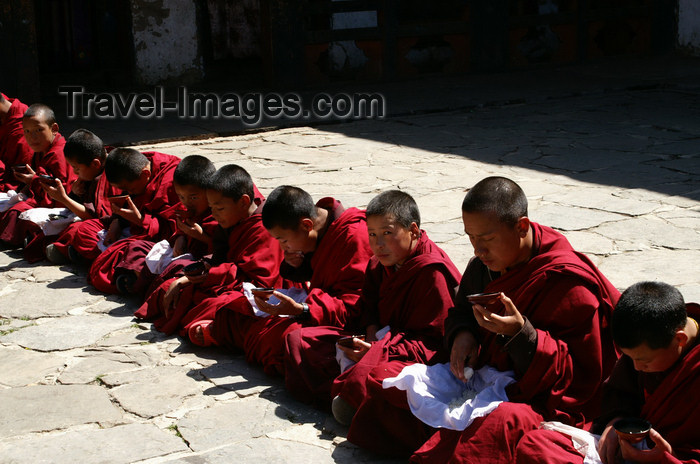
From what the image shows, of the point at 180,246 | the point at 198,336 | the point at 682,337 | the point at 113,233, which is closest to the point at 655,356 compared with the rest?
the point at 682,337

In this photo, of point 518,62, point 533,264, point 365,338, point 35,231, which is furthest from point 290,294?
point 518,62

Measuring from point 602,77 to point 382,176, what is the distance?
6056 millimetres

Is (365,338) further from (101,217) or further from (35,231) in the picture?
(35,231)

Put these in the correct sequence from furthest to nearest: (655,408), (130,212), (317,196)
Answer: (317,196) < (130,212) < (655,408)

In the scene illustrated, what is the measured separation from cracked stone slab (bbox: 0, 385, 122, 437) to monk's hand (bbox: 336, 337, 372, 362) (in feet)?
3.19

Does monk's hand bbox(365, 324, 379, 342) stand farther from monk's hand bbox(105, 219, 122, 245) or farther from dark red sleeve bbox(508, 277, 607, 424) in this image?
monk's hand bbox(105, 219, 122, 245)

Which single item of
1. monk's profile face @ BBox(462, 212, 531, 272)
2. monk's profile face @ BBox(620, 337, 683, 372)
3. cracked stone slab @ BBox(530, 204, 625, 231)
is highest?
monk's profile face @ BBox(462, 212, 531, 272)

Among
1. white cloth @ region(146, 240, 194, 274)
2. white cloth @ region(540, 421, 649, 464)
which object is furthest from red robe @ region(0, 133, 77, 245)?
white cloth @ region(540, 421, 649, 464)

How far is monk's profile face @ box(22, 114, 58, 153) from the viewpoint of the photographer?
6.47 metres

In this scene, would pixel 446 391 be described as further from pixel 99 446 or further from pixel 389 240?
pixel 99 446

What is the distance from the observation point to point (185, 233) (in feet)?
16.8

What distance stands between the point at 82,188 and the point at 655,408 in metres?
4.41

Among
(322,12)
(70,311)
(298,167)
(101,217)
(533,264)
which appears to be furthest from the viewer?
(322,12)

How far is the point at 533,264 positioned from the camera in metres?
3.09
